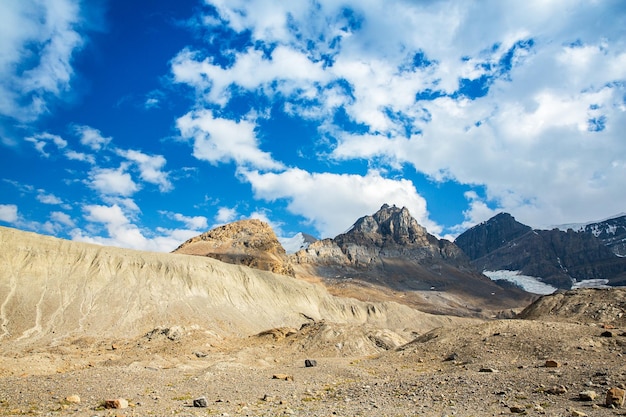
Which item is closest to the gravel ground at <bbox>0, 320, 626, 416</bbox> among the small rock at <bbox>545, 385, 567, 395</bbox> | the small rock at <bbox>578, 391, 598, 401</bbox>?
the small rock at <bbox>545, 385, 567, 395</bbox>

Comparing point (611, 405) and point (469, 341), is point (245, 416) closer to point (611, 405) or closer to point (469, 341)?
point (611, 405)

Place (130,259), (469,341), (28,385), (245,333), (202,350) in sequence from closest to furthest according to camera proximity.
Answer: (28,385) → (469,341) → (202,350) → (245,333) → (130,259)

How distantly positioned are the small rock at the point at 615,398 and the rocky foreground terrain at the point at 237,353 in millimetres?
67

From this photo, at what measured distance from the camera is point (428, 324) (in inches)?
4968

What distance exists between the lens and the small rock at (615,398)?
52.0 ft

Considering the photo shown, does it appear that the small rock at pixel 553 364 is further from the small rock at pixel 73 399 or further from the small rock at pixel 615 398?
the small rock at pixel 73 399

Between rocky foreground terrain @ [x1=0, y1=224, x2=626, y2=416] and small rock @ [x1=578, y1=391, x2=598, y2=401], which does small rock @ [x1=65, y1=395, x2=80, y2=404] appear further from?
small rock @ [x1=578, y1=391, x2=598, y2=401]

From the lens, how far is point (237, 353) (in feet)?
169

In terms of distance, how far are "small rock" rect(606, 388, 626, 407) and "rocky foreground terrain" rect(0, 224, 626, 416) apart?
67mm

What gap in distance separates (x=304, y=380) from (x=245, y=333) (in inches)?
2275

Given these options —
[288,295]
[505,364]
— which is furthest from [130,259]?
[505,364]

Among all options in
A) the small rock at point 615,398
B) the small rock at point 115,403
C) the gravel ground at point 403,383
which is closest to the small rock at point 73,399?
the gravel ground at point 403,383

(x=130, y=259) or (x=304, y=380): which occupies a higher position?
(x=130, y=259)

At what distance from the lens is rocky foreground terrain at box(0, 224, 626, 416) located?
19.2 meters
